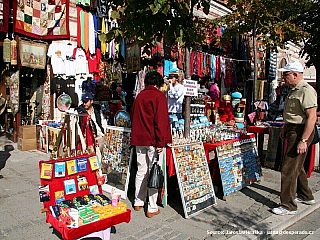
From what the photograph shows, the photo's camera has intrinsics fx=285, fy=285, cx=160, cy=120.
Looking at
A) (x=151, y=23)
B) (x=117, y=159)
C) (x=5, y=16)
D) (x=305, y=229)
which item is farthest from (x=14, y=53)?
(x=305, y=229)

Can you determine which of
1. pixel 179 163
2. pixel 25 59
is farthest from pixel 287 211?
pixel 25 59

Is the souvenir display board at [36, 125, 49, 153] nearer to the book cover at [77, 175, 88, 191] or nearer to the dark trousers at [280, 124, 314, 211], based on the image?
the book cover at [77, 175, 88, 191]

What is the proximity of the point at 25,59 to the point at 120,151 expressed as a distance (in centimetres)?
510

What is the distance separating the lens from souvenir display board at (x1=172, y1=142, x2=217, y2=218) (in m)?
3.94

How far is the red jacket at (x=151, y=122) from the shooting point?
149 inches

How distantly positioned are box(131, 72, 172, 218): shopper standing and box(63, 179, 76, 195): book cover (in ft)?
2.98

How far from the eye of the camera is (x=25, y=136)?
7.95m

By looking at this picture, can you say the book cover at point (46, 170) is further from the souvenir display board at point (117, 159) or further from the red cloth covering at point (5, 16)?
the red cloth covering at point (5, 16)

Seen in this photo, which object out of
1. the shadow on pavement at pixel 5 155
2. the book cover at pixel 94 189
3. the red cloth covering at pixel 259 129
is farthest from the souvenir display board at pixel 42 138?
the red cloth covering at pixel 259 129

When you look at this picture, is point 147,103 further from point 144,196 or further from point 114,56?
point 114,56

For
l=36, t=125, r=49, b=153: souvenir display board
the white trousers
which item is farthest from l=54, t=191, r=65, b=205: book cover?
l=36, t=125, r=49, b=153: souvenir display board

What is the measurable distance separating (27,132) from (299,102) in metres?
6.99

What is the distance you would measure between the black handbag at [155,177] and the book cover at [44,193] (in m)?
1.25

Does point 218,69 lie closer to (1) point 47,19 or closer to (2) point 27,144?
(1) point 47,19
